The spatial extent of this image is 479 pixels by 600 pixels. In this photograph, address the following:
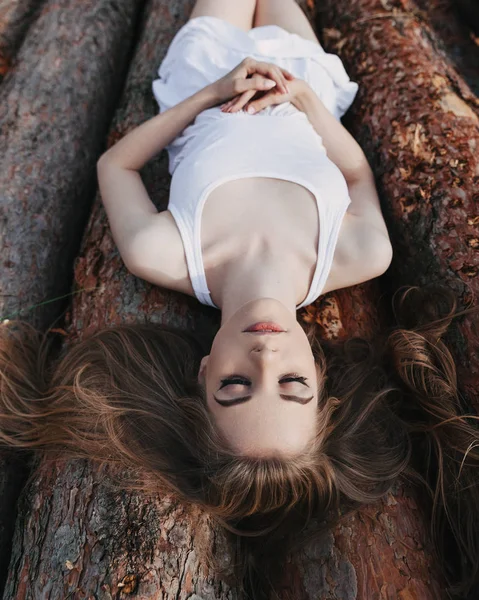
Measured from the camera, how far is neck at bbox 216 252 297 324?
2.64m

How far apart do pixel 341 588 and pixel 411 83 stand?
297 centimetres

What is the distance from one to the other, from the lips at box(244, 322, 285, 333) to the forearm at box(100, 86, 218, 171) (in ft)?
4.65

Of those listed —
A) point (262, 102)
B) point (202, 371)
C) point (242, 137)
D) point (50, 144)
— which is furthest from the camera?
point (50, 144)

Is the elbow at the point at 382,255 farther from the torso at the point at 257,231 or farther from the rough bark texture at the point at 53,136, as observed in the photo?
the rough bark texture at the point at 53,136

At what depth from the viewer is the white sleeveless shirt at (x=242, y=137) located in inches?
113

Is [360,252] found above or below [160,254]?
below

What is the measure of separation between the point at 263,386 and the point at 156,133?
69.3 inches

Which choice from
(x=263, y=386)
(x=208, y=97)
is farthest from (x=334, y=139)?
(x=263, y=386)

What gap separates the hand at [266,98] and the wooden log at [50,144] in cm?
125

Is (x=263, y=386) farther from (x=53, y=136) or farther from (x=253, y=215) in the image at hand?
(x=53, y=136)

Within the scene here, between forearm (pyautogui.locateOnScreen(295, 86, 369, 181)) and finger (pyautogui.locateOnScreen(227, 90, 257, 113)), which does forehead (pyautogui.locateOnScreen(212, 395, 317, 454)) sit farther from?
finger (pyautogui.locateOnScreen(227, 90, 257, 113))

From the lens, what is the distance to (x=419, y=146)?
3.18 m

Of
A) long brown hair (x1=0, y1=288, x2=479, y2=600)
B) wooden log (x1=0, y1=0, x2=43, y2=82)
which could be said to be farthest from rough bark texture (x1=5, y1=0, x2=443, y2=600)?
wooden log (x1=0, y1=0, x2=43, y2=82)

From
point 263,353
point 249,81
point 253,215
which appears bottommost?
point 263,353
